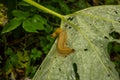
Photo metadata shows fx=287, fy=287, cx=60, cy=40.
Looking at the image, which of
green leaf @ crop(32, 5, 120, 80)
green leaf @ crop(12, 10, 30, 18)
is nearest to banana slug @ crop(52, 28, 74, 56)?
green leaf @ crop(32, 5, 120, 80)

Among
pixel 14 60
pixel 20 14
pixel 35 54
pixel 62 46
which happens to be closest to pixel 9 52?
pixel 14 60

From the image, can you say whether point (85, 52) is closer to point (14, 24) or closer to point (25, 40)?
point (14, 24)

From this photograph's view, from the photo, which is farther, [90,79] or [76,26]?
[76,26]

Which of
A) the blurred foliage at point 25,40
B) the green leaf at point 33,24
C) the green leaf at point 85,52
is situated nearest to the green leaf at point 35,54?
the blurred foliage at point 25,40

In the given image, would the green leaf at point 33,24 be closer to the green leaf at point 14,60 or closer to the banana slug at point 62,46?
the banana slug at point 62,46

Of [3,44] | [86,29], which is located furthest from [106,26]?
[3,44]

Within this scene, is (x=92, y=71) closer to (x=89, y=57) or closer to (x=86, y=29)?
(x=89, y=57)
